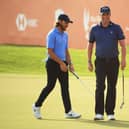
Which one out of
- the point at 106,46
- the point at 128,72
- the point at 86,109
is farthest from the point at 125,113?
the point at 128,72

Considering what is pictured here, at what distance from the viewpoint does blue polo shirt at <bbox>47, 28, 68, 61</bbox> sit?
449 inches

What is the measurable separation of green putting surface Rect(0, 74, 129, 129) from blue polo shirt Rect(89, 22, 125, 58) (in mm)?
1082

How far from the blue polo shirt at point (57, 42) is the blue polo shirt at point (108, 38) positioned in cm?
59

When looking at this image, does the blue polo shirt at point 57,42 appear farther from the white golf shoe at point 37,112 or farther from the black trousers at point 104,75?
the white golf shoe at point 37,112

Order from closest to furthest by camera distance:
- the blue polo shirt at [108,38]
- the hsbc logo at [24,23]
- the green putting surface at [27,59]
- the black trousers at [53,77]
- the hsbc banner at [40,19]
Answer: the blue polo shirt at [108,38]
the black trousers at [53,77]
the green putting surface at [27,59]
the hsbc banner at [40,19]
the hsbc logo at [24,23]

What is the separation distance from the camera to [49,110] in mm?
12844

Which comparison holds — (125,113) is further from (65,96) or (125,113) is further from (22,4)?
(22,4)

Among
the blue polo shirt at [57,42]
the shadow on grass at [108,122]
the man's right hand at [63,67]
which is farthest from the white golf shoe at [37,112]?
the blue polo shirt at [57,42]

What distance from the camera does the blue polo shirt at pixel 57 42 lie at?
1140 centimetres

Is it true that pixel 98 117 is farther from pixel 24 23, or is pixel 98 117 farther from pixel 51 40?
pixel 24 23

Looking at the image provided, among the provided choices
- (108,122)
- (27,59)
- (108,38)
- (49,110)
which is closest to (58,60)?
(108,38)

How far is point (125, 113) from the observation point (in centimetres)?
1241

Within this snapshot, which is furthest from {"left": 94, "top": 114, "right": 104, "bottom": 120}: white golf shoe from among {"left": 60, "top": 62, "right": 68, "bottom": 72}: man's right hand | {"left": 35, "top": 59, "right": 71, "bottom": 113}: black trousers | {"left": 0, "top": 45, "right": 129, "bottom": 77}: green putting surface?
{"left": 0, "top": 45, "right": 129, "bottom": 77}: green putting surface

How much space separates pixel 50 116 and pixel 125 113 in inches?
55.6
